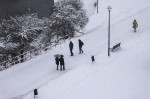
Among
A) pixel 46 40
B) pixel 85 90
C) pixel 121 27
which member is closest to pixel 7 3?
pixel 46 40

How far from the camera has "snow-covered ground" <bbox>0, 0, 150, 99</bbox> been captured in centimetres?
1866

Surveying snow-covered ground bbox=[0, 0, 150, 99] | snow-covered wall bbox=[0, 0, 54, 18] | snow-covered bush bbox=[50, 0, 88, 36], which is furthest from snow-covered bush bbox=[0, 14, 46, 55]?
snow-covered bush bbox=[50, 0, 88, 36]

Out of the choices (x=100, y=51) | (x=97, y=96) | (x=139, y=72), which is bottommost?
(x=97, y=96)

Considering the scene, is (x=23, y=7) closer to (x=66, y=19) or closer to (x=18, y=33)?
(x=66, y=19)

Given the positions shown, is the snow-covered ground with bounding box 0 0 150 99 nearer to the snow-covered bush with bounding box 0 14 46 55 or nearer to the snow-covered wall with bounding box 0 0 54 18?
the snow-covered bush with bounding box 0 14 46 55

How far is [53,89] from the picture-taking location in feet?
63.7

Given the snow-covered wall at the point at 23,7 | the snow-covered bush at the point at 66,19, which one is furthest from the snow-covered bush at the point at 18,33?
the snow-covered bush at the point at 66,19

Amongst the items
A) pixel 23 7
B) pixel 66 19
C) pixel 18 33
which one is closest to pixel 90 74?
pixel 18 33

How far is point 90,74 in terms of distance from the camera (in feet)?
70.1

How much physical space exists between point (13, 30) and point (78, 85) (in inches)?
501

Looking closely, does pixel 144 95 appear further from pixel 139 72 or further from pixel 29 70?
pixel 29 70

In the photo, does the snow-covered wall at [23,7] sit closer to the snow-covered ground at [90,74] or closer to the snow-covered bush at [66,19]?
the snow-covered bush at [66,19]

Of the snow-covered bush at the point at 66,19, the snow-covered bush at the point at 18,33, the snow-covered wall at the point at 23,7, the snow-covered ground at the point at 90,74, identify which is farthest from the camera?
the snow-covered wall at the point at 23,7

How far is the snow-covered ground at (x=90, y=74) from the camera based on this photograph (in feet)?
61.2
